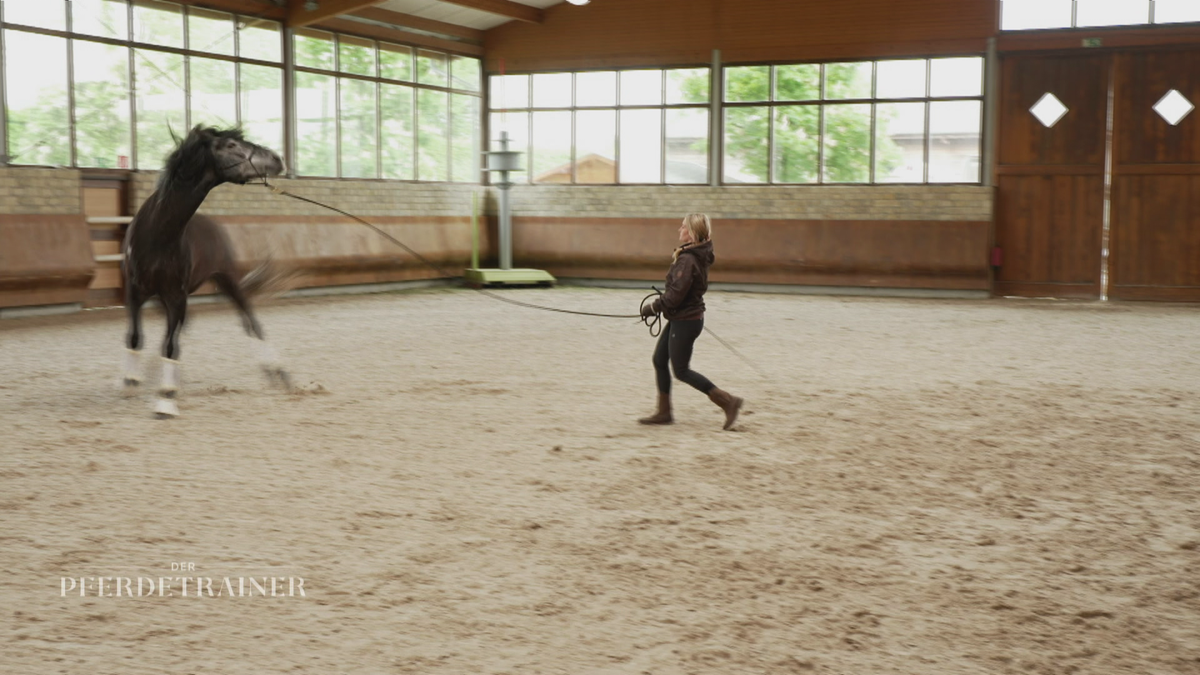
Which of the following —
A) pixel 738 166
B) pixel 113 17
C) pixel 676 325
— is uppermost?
pixel 113 17

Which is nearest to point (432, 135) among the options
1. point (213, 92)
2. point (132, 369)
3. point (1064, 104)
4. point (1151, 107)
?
point (213, 92)

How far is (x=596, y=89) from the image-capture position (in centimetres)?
2170

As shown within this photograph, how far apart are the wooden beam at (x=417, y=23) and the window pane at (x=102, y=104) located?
4572mm

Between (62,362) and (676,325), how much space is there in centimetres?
588

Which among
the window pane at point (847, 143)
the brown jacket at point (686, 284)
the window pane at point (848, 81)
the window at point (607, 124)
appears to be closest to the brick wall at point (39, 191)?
the window at point (607, 124)

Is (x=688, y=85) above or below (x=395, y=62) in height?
below

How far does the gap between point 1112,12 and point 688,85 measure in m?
7.13

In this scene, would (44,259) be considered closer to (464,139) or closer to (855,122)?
(464,139)

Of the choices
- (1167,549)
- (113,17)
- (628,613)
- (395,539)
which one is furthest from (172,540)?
(113,17)

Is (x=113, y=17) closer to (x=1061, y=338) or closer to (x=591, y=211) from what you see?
(x=591, y=211)

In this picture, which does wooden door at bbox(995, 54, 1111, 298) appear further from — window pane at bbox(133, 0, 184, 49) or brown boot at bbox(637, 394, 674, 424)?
brown boot at bbox(637, 394, 674, 424)

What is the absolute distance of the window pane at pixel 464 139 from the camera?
2220cm

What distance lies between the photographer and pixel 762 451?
6367 mm

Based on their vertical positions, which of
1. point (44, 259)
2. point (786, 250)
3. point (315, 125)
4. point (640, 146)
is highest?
point (315, 125)
